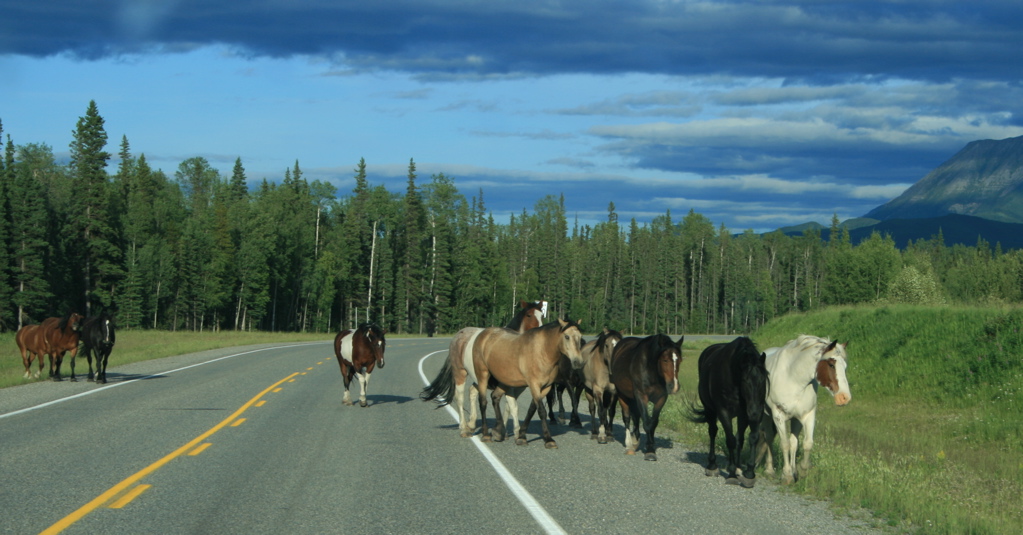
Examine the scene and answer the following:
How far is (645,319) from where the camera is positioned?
141000mm

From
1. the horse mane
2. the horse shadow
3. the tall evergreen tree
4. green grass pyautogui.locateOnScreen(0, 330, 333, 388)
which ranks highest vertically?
the tall evergreen tree

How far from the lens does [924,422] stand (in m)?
21.0

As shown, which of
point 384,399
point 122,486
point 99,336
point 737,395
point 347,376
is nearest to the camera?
point 122,486

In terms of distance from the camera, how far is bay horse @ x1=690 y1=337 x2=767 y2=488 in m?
9.33

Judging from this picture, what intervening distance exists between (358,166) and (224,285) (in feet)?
78.2

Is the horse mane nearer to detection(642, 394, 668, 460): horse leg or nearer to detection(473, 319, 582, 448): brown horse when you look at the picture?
detection(473, 319, 582, 448): brown horse

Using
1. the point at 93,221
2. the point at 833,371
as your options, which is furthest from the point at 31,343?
the point at 93,221

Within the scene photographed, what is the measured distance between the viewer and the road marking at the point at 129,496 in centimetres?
766

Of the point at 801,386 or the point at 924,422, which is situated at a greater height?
the point at 801,386

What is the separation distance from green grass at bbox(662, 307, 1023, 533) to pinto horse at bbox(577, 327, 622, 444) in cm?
152

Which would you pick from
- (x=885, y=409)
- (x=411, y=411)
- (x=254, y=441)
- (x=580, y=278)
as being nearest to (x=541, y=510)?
(x=254, y=441)

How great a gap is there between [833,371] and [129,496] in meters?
7.38

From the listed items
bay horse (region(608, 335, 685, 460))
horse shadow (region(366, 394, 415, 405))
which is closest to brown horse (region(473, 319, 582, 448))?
bay horse (region(608, 335, 685, 460))

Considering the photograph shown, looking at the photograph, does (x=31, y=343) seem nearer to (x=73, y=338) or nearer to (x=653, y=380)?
(x=73, y=338)
